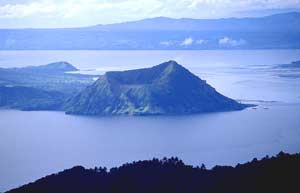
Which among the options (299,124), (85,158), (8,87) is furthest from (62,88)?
(85,158)

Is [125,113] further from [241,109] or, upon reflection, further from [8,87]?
[8,87]

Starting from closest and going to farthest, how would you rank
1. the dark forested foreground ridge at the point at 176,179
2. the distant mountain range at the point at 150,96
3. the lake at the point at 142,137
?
the dark forested foreground ridge at the point at 176,179
the lake at the point at 142,137
the distant mountain range at the point at 150,96

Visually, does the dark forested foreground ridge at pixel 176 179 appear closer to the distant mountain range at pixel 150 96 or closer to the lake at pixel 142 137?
the lake at pixel 142 137

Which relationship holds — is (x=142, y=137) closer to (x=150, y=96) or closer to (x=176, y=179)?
(x=150, y=96)

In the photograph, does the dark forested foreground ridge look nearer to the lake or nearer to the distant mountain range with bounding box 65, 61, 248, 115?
the lake

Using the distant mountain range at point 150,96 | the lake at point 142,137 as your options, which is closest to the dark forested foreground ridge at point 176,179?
the lake at point 142,137

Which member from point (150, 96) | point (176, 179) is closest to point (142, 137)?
point (150, 96)

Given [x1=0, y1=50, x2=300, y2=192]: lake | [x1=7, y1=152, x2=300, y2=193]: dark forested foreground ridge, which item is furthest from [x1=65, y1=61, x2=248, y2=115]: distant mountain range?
[x1=7, y1=152, x2=300, y2=193]: dark forested foreground ridge
